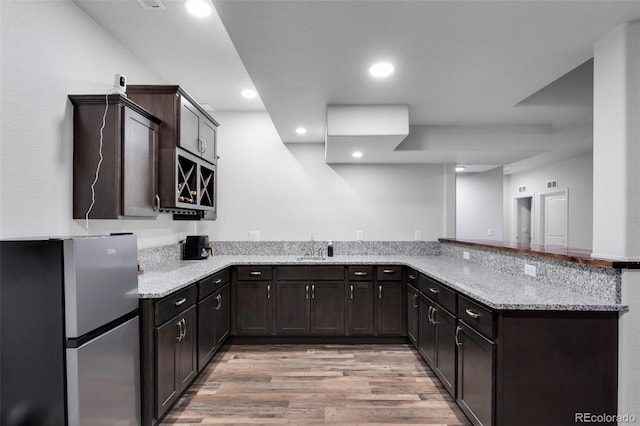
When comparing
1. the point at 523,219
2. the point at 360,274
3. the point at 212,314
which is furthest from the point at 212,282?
the point at 523,219

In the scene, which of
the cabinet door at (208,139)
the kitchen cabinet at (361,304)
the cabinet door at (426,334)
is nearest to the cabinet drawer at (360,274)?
the kitchen cabinet at (361,304)

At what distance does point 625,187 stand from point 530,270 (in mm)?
895

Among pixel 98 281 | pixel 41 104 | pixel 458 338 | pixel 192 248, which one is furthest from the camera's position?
pixel 192 248

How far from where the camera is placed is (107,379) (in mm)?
1646

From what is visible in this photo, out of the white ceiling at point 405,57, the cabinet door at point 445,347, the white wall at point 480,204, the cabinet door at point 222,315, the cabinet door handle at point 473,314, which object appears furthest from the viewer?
the white wall at point 480,204

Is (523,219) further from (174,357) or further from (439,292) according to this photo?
(174,357)

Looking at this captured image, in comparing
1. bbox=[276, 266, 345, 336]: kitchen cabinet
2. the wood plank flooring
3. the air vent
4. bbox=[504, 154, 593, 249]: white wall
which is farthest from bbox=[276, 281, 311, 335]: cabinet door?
bbox=[504, 154, 593, 249]: white wall

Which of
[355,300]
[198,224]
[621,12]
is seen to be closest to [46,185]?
[198,224]

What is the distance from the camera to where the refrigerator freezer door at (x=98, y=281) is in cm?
145

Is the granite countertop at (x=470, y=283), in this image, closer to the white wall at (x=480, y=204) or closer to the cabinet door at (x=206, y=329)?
the cabinet door at (x=206, y=329)

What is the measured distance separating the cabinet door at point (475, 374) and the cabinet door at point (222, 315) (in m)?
2.10

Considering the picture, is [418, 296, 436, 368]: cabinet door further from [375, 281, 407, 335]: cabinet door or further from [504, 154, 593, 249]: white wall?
[504, 154, 593, 249]: white wall

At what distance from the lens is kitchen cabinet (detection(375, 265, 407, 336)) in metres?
3.43

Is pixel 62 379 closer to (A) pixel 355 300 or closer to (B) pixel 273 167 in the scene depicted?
(A) pixel 355 300
